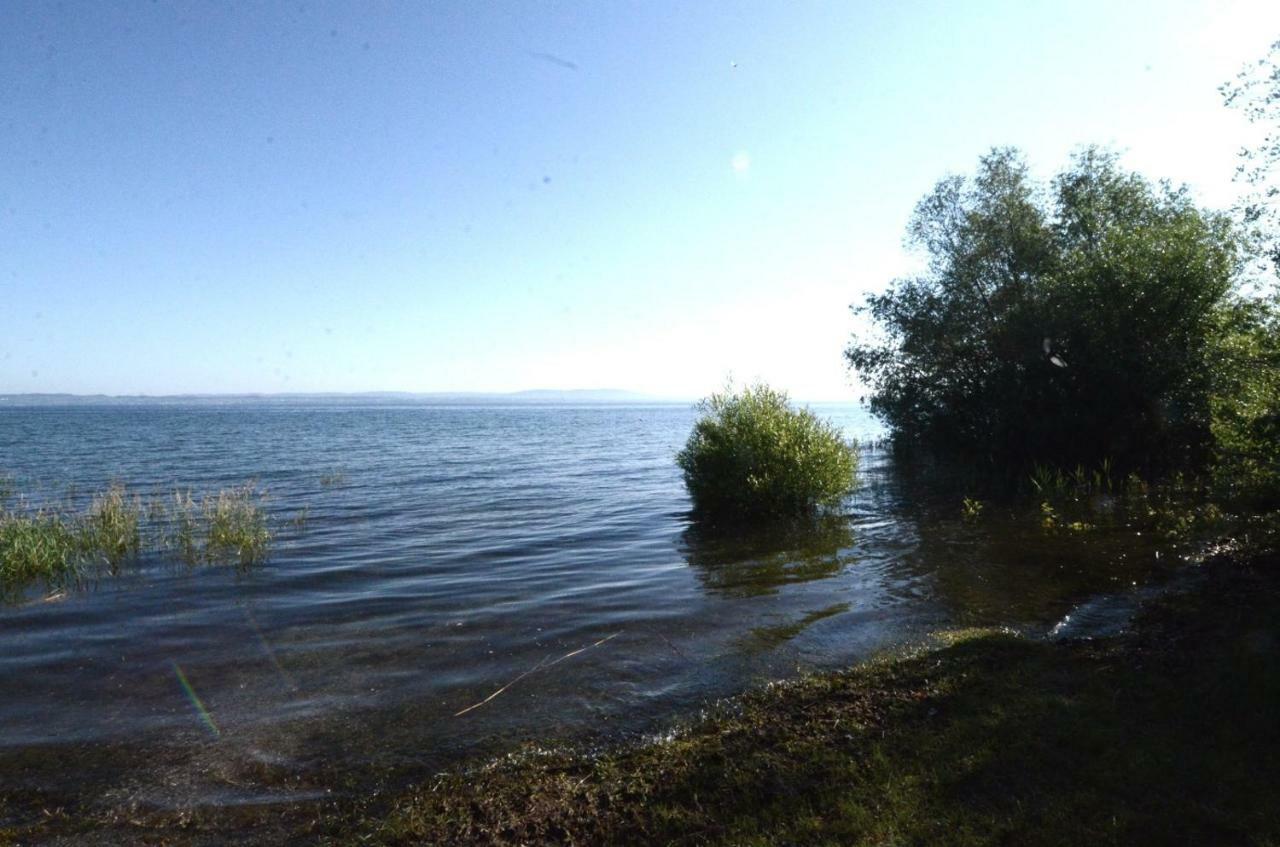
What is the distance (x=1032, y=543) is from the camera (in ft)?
51.8

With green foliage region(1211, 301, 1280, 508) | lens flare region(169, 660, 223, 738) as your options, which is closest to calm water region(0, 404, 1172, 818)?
lens flare region(169, 660, 223, 738)

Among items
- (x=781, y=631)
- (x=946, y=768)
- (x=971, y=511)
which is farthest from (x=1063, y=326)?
(x=946, y=768)

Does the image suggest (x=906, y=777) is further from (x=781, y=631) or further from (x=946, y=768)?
(x=781, y=631)

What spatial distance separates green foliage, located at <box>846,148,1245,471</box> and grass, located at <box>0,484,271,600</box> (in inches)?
951

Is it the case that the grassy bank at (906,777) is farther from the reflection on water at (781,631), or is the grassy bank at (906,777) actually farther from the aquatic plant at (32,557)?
the aquatic plant at (32,557)

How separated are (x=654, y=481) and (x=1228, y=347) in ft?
71.8

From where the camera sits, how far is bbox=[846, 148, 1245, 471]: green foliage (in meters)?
22.2

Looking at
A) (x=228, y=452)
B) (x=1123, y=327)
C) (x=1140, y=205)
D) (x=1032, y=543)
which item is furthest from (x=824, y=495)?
(x=228, y=452)

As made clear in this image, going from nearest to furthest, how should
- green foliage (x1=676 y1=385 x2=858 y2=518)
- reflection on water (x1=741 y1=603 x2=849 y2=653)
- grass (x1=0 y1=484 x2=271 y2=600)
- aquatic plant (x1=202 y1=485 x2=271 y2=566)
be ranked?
reflection on water (x1=741 y1=603 x2=849 y2=653)
grass (x1=0 y1=484 x2=271 y2=600)
aquatic plant (x1=202 y1=485 x2=271 y2=566)
green foliage (x1=676 y1=385 x2=858 y2=518)

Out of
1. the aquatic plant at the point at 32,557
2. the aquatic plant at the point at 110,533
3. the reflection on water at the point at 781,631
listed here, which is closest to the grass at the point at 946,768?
the reflection on water at the point at 781,631

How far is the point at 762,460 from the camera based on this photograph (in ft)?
69.8

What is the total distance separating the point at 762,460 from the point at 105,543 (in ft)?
56.9

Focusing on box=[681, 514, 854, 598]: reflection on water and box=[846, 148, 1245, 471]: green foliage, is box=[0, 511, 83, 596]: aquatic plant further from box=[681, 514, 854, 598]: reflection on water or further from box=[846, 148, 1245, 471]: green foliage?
box=[846, 148, 1245, 471]: green foliage

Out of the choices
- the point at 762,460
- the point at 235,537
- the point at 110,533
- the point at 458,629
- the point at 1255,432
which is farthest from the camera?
the point at 762,460
